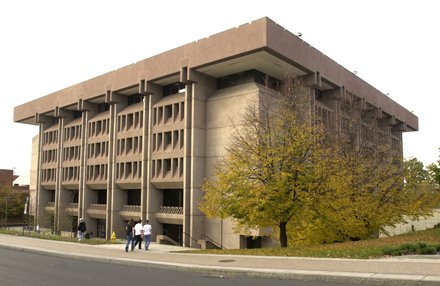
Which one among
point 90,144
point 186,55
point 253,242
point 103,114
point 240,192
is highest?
point 186,55

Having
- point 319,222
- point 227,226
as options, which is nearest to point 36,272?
point 319,222

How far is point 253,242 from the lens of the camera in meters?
35.4

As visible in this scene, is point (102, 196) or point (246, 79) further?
point (102, 196)

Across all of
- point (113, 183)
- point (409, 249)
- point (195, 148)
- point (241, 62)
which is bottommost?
point (409, 249)

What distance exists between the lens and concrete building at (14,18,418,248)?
34.4 m

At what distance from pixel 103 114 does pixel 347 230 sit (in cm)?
3400

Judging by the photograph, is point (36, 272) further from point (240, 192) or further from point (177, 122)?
point (177, 122)

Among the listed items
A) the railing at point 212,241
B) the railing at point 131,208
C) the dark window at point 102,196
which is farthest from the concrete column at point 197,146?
the dark window at point 102,196

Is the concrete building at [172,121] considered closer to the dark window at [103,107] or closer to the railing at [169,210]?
the railing at [169,210]

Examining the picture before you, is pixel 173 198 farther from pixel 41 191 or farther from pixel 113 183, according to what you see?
pixel 41 191

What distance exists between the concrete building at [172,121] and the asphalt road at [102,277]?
18210mm

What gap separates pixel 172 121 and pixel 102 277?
26.6 meters

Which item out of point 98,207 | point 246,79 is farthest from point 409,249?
point 98,207

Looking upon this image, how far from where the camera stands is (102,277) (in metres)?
12.7
